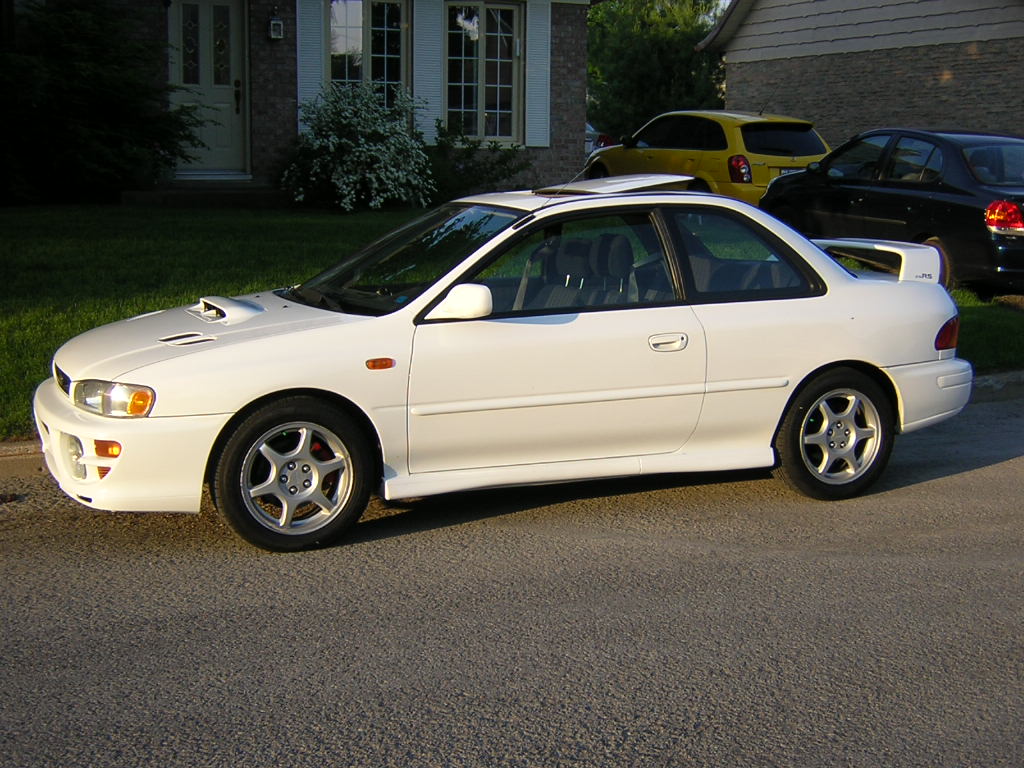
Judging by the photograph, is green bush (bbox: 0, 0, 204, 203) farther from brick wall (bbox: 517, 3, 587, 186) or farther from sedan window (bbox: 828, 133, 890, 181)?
sedan window (bbox: 828, 133, 890, 181)

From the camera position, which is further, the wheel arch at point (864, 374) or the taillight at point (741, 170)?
the taillight at point (741, 170)

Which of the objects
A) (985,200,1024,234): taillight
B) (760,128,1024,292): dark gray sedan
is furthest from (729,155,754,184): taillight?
(985,200,1024,234): taillight

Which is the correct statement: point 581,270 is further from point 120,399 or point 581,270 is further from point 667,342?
point 120,399

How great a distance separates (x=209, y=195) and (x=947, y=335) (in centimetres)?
1309

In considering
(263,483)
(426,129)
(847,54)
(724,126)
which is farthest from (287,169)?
(263,483)

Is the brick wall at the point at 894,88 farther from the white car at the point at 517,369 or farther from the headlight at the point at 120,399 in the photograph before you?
the headlight at the point at 120,399

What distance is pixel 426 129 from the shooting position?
21062 mm

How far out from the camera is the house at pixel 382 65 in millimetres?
19297

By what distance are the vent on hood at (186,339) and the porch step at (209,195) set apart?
12.2 m

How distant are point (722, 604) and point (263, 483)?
1973 mm

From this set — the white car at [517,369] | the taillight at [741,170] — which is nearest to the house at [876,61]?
the taillight at [741,170]

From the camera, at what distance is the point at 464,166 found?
20375 mm

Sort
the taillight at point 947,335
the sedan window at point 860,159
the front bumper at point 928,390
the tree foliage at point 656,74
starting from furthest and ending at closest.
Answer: the tree foliage at point 656,74, the sedan window at point 860,159, the taillight at point 947,335, the front bumper at point 928,390

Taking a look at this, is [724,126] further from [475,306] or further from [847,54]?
[475,306]
